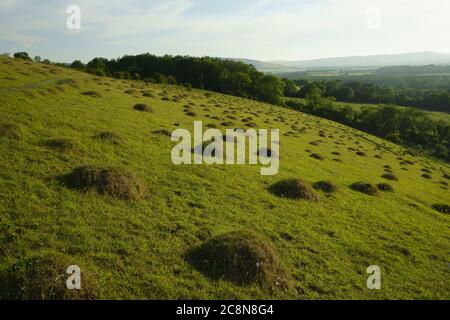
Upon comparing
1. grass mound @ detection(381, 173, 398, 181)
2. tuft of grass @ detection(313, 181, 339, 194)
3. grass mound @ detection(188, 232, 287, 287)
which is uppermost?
grass mound @ detection(188, 232, 287, 287)

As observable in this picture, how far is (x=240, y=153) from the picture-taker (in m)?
29.8

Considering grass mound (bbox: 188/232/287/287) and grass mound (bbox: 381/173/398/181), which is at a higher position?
grass mound (bbox: 188/232/287/287)

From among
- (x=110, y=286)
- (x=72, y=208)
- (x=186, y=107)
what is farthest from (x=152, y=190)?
(x=186, y=107)

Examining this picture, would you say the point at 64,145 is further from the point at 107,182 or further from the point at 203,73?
the point at 203,73

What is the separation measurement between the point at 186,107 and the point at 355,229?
3619 cm

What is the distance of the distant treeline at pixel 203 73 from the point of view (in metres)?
106

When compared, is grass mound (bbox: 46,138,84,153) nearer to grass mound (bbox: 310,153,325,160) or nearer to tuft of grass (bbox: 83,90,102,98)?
tuft of grass (bbox: 83,90,102,98)

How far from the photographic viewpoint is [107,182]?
623 inches

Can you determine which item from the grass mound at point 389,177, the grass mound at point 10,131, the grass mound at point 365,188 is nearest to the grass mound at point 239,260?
the grass mound at point 10,131

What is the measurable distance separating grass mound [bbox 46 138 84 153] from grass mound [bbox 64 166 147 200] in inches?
159

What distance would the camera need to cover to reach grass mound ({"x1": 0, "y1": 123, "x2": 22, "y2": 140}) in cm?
2003

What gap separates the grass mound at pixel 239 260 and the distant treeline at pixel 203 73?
85346 millimetres

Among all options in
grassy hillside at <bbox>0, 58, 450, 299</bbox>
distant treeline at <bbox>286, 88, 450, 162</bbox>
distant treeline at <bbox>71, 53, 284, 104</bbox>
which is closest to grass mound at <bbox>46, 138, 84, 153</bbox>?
grassy hillside at <bbox>0, 58, 450, 299</bbox>
